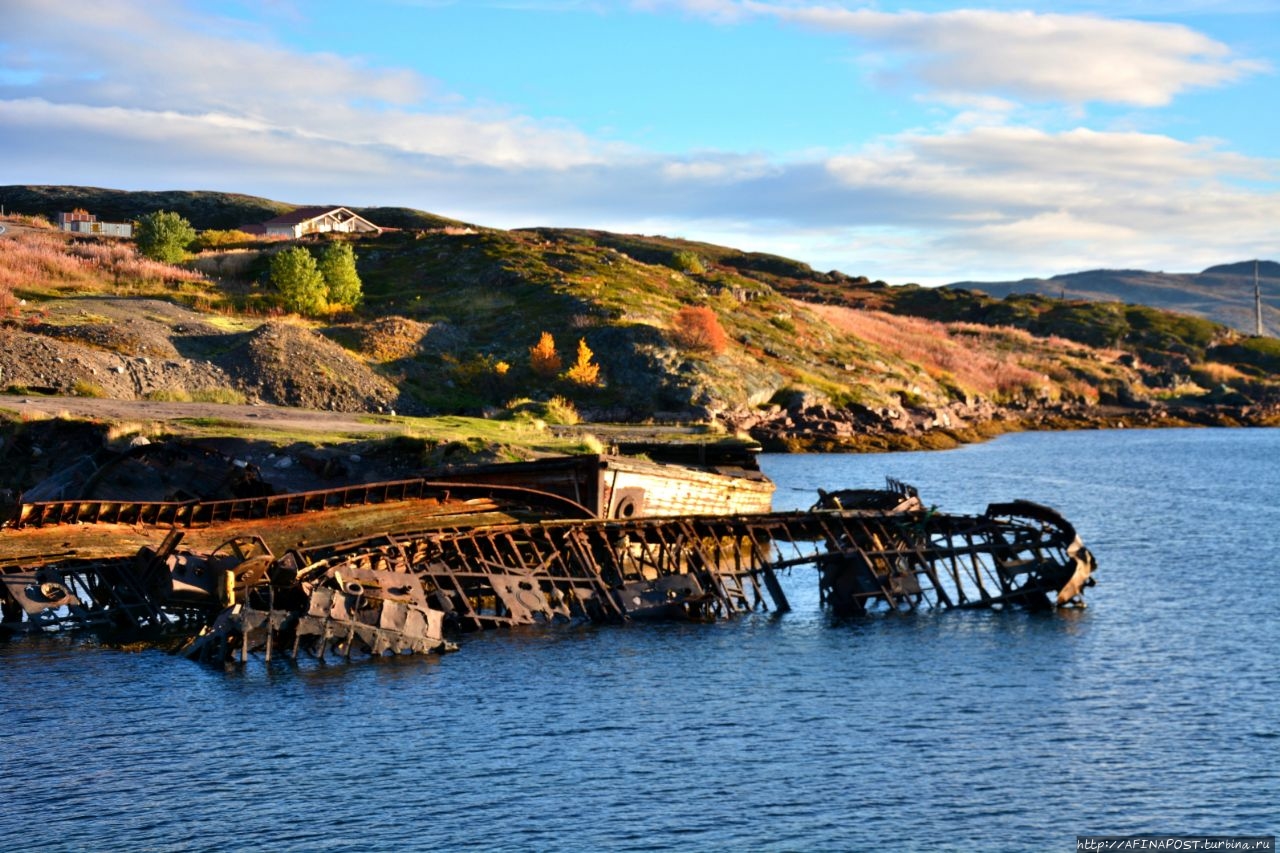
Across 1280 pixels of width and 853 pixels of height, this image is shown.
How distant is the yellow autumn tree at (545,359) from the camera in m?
108

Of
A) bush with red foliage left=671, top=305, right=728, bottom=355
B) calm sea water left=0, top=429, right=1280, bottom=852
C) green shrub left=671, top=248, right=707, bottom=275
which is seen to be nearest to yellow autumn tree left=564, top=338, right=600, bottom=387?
bush with red foliage left=671, top=305, right=728, bottom=355

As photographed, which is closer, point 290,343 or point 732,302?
Result: point 290,343

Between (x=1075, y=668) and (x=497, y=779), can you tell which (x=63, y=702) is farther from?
(x=1075, y=668)

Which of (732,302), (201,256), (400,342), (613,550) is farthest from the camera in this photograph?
(732,302)

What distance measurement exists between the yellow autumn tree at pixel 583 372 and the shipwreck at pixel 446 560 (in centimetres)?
5473

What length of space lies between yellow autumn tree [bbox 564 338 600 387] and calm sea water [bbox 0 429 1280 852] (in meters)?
64.1

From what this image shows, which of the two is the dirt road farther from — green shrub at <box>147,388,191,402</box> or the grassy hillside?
the grassy hillside

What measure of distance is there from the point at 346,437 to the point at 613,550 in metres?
19.4

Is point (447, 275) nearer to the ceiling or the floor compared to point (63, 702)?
nearer to the ceiling

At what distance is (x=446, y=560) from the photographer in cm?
4153

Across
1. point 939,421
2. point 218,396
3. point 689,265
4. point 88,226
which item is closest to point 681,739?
point 218,396

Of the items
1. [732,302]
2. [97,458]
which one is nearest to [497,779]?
[97,458]

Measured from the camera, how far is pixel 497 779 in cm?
2678

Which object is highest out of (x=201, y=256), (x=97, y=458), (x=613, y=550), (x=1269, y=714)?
(x=201, y=256)
